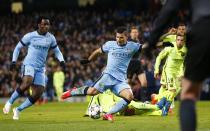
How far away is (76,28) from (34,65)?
73.6 ft

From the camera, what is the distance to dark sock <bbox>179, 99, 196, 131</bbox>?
4.20 metres

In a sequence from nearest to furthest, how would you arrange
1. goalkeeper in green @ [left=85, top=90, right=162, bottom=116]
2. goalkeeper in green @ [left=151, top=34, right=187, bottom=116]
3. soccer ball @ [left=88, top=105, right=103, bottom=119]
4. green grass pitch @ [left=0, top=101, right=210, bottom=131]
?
green grass pitch @ [left=0, top=101, right=210, bottom=131], soccer ball @ [left=88, top=105, right=103, bottom=119], goalkeeper in green @ [left=85, top=90, right=162, bottom=116], goalkeeper in green @ [left=151, top=34, right=187, bottom=116]

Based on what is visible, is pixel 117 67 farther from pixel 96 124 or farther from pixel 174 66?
pixel 174 66

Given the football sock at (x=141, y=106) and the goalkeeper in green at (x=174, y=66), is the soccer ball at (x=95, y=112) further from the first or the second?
the goalkeeper in green at (x=174, y=66)

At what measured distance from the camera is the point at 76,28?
32.6m

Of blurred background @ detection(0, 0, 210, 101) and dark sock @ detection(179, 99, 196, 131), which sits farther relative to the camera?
blurred background @ detection(0, 0, 210, 101)

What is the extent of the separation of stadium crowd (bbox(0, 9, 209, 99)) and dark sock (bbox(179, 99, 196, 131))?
1791 centimetres

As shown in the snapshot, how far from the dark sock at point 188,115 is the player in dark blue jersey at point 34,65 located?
20.6 ft

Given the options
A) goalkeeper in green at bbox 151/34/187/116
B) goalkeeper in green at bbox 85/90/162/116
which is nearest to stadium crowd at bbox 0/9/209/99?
goalkeeper in green at bbox 151/34/187/116

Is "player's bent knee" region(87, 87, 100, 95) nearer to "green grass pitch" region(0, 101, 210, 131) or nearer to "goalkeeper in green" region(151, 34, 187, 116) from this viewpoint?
"green grass pitch" region(0, 101, 210, 131)

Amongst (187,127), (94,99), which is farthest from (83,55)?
(187,127)

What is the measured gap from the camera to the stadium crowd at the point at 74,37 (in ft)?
85.4

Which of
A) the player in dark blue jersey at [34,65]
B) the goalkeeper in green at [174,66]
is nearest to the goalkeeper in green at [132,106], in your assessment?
the goalkeeper in green at [174,66]

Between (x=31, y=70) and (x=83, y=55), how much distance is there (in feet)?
60.1
